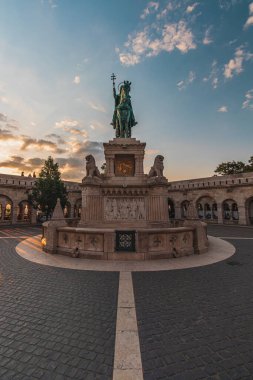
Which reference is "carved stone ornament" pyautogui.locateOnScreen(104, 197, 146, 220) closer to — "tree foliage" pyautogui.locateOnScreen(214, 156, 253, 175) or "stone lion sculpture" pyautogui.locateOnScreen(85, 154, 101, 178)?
"stone lion sculpture" pyautogui.locateOnScreen(85, 154, 101, 178)

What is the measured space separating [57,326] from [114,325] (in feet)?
3.50

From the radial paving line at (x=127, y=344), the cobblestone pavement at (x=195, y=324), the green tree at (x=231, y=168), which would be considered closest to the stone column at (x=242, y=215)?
the green tree at (x=231, y=168)

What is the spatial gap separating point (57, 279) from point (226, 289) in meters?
4.97

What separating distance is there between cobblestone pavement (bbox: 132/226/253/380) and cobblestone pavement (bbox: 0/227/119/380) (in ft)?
2.26

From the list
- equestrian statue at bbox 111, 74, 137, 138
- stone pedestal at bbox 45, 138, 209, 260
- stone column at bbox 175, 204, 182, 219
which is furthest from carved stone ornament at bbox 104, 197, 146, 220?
stone column at bbox 175, 204, 182, 219

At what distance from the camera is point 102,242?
25.8 feet

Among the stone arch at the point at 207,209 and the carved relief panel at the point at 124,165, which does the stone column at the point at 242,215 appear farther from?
the carved relief panel at the point at 124,165

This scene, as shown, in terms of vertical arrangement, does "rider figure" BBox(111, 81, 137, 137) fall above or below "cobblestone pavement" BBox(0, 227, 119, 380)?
above

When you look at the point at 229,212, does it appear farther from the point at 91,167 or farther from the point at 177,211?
the point at 91,167

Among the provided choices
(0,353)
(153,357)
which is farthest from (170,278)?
(0,353)

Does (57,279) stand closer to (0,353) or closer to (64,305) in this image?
(64,305)

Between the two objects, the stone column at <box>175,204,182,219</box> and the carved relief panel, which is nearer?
the carved relief panel

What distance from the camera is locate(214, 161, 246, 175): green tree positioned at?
41.7 metres

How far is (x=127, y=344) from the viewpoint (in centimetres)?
291
